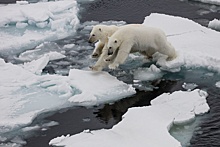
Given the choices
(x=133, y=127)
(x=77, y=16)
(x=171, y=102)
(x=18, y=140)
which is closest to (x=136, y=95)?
(x=171, y=102)

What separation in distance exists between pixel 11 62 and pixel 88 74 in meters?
1.55

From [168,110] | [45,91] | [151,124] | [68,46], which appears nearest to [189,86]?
[168,110]

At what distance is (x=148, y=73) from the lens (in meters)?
7.24

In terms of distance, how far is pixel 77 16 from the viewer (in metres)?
10.3

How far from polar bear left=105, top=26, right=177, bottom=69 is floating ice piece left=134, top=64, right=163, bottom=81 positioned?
31 centimetres

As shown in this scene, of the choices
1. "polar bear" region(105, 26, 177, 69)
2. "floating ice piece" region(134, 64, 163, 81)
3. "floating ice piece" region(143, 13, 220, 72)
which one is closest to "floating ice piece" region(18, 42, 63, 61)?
"polar bear" region(105, 26, 177, 69)

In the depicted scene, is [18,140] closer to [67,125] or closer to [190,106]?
[67,125]

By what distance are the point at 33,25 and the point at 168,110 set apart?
4.31 metres

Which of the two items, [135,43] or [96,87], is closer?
[96,87]

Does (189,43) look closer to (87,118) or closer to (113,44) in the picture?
(113,44)

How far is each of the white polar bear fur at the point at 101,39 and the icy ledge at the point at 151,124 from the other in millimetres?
1155

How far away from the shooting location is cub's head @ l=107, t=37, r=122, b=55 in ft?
22.9

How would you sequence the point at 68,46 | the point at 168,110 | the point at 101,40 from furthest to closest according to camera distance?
the point at 68,46, the point at 101,40, the point at 168,110

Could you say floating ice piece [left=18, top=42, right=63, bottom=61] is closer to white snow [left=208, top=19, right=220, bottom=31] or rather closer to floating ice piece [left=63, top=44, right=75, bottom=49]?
floating ice piece [left=63, top=44, right=75, bottom=49]
